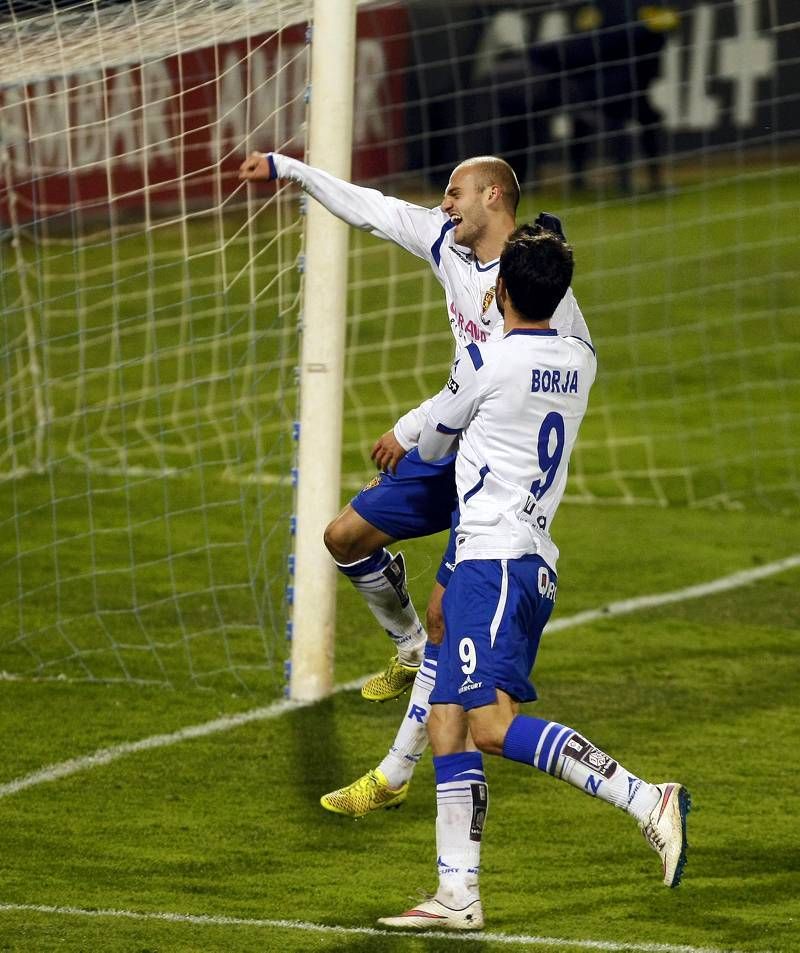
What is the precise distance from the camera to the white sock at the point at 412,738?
235 inches

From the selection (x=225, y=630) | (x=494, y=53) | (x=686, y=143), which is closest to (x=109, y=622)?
(x=225, y=630)

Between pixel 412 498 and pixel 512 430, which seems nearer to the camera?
pixel 512 430

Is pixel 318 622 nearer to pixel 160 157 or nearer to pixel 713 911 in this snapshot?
pixel 713 911

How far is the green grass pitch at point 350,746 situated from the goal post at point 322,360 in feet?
1.09

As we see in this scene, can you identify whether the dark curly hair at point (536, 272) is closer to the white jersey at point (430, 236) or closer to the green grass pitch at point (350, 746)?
the white jersey at point (430, 236)

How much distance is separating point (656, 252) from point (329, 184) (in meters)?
15.2

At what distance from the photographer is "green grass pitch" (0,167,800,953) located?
534 centimetres

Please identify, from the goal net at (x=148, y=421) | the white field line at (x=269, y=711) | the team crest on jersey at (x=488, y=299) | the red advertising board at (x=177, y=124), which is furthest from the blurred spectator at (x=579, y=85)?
the team crest on jersey at (x=488, y=299)

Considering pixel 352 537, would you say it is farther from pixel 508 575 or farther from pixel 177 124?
pixel 177 124

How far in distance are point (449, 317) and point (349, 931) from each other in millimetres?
2021

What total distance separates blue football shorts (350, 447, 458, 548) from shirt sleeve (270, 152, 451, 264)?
0.69 m

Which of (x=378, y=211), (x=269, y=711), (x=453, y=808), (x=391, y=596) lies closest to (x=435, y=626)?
(x=391, y=596)

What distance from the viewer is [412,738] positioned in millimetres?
5984

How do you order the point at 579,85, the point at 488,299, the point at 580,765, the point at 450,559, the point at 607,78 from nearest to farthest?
the point at 580,765 < the point at 450,559 < the point at 488,299 < the point at 579,85 < the point at 607,78
